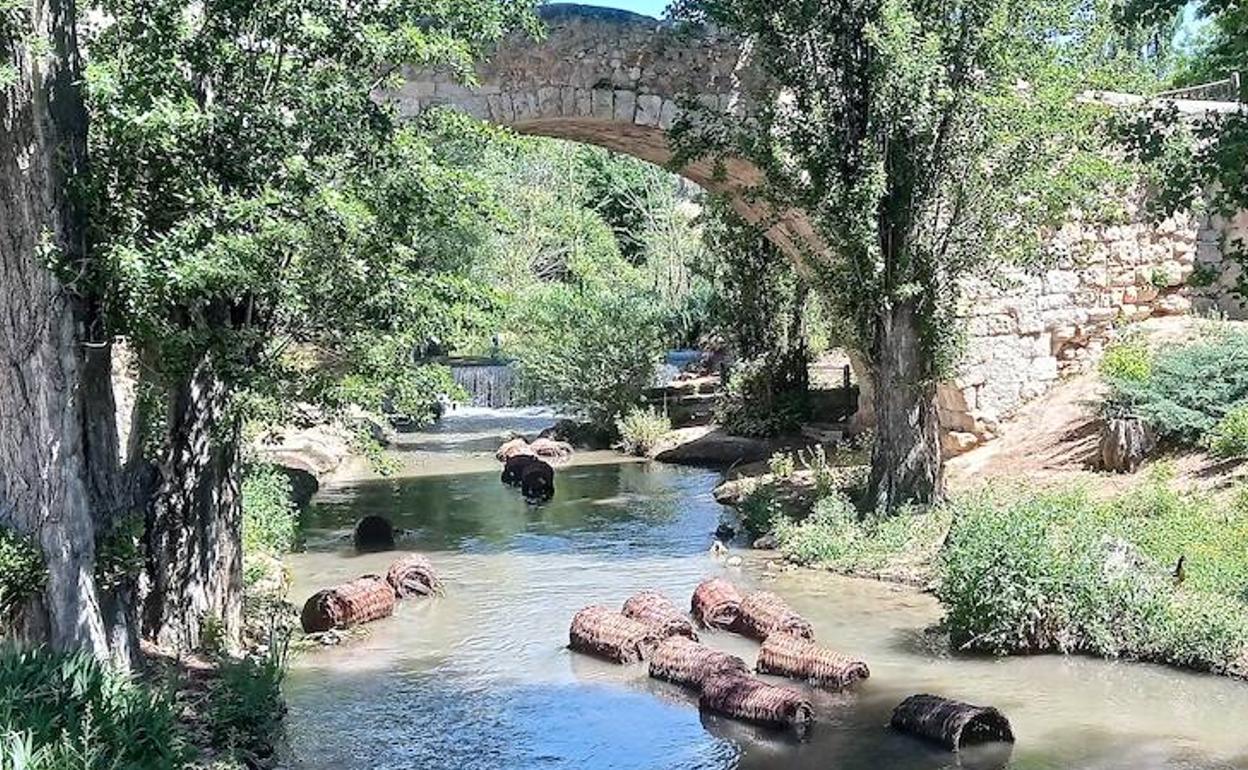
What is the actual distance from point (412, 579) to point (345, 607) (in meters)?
1.19

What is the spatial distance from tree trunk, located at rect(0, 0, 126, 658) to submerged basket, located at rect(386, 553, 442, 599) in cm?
467

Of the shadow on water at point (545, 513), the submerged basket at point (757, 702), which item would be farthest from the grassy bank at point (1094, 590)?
the shadow on water at point (545, 513)

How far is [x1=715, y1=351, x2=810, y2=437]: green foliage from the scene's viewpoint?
19.7m

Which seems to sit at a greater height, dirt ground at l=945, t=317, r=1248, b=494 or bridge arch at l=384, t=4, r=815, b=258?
bridge arch at l=384, t=4, r=815, b=258

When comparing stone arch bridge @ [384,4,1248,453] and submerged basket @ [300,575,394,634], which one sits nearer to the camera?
→ submerged basket @ [300,575,394,634]

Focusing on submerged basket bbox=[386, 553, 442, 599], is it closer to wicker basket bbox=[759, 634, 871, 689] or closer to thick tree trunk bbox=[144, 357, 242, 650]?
thick tree trunk bbox=[144, 357, 242, 650]

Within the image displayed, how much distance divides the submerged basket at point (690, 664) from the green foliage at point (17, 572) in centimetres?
392

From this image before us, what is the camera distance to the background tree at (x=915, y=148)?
39.4 feet

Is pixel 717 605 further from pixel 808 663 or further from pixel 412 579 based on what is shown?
pixel 412 579

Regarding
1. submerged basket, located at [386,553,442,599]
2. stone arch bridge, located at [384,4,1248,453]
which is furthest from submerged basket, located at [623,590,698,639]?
stone arch bridge, located at [384,4,1248,453]

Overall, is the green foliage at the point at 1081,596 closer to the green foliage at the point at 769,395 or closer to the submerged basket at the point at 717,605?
A: the submerged basket at the point at 717,605

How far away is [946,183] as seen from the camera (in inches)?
493

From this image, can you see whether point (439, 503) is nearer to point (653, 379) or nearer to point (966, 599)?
point (653, 379)

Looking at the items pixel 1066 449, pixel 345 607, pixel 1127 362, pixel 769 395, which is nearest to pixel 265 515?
pixel 345 607
